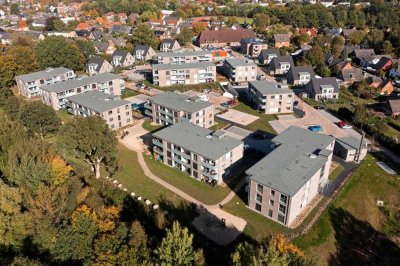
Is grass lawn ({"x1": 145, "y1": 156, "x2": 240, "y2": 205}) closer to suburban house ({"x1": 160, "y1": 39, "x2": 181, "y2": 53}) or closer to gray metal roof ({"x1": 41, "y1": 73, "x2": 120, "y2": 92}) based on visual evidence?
gray metal roof ({"x1": 41, "y1": 73, "x2": 120, "y2": 92})

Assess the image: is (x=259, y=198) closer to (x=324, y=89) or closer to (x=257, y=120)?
(x=257, y=120)

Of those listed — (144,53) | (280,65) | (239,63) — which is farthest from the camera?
(144,53)

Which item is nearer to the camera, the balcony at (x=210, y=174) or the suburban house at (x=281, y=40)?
the balcony at (x=210, y=174)

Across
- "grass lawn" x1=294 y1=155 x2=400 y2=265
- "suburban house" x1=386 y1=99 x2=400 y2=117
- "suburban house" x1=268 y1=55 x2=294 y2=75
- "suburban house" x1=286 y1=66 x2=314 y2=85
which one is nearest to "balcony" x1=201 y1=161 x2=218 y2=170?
"grass lawn" x1=294 y1=155 x2=400 y2=265

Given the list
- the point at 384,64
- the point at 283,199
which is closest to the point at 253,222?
the point at 283,199

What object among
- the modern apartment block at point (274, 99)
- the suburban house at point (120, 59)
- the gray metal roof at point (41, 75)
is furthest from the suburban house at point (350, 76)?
the gray metal roof at point (41, 75)

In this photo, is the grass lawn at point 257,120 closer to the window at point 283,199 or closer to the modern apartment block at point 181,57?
the window at point 283,199
